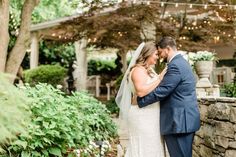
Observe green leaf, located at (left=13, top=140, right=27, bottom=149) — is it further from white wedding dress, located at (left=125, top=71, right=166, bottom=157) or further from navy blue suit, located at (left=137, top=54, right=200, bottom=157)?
navy blue suit, located at (left=137, top=54, right=200, bottom=157)

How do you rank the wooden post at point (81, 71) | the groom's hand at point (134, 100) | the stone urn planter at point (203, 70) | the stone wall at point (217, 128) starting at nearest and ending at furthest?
the stone wall at point (217, 128) < the groom's hand at point (134, 100) < the stone urn planter at point (203, 70) < the wooden post at point (81, 71)

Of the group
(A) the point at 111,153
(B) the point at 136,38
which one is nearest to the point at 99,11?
(B) the point at 136,38

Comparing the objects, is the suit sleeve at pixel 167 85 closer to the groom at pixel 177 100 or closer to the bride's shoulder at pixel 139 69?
the groom at pixel 177 100

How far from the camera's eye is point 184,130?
4.03 meters

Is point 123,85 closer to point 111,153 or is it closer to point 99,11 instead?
point 111,153

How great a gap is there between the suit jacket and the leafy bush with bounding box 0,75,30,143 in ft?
4.96

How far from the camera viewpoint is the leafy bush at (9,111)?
2.77 m

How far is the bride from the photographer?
4.29 m

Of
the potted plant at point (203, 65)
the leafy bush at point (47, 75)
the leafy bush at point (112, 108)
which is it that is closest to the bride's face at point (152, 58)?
the potted plant at point (203, 65)

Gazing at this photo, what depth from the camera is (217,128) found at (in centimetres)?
432

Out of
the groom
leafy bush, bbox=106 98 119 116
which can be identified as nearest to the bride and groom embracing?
the groom

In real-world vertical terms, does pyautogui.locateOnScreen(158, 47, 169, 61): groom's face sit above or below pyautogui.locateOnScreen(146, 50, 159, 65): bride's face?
above

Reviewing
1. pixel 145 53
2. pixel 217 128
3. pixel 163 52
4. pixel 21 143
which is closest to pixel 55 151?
pixel 21 143

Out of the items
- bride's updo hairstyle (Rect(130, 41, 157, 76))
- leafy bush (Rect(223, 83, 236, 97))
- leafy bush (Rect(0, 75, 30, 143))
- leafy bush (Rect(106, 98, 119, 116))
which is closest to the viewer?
leafy bush (Rect(0, 75, 30, 143))
